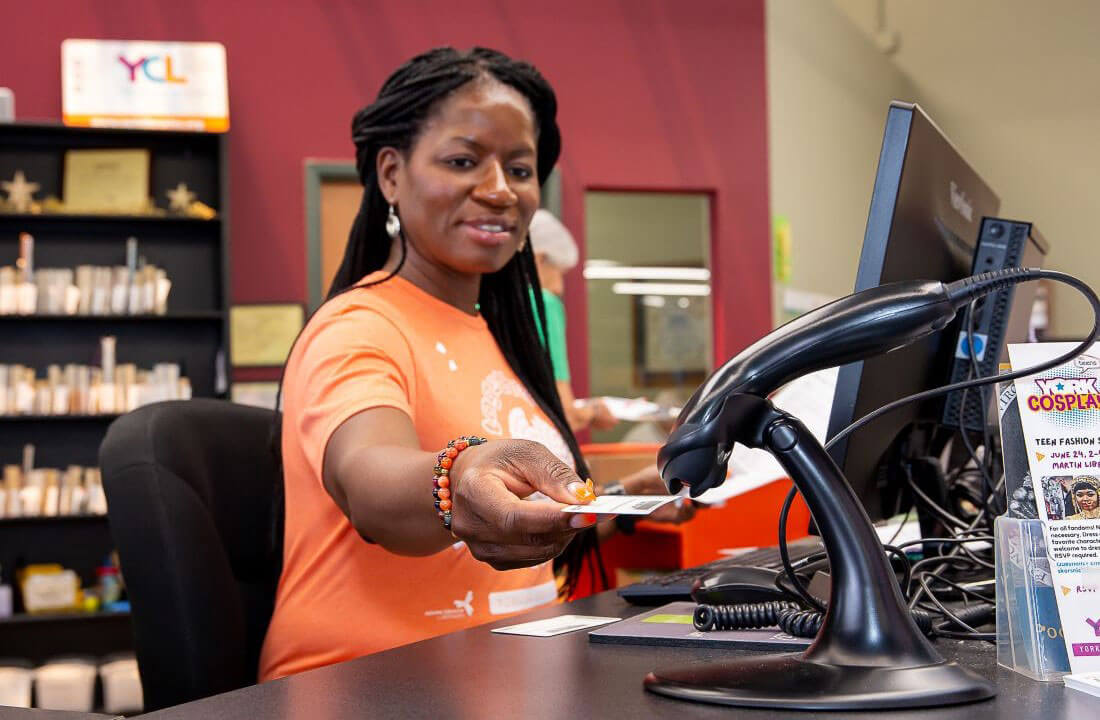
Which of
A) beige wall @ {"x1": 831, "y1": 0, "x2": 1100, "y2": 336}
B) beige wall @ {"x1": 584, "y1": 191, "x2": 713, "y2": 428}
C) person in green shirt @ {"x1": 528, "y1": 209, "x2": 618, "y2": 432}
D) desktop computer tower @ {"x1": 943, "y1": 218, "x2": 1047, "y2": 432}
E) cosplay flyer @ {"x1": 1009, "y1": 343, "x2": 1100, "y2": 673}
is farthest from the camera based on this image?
beige wall @ {"x1": 831, "y1": 0, "x2": 1100, "y2": 336}

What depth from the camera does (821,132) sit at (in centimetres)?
739

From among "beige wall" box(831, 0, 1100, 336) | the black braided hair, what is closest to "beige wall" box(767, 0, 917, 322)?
"beige wall" box(831, 0, 1100, 336)

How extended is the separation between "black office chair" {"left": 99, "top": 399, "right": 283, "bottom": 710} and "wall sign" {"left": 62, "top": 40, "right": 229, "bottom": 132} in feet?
12.3

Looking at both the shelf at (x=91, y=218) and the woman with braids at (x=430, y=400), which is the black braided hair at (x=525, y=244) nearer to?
the woman with braids at (x=430, y=400)

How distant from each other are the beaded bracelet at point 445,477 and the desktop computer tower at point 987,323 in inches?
22.5

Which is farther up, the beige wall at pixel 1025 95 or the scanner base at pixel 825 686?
the beige wall at pixel 1025 95

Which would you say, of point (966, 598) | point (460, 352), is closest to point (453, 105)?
point (460, 352)

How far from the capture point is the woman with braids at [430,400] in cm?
96

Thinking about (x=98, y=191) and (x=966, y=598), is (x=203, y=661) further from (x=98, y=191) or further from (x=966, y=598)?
(x=98, y=191)

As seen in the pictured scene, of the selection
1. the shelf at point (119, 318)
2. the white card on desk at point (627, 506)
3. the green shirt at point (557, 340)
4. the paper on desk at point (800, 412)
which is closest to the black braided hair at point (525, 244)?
the paper on desk at point (800, 412)

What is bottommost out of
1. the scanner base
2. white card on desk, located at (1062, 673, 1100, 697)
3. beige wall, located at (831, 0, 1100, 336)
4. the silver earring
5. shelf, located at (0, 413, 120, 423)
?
white card on desk, located at (1062, 673, 1100, 697)

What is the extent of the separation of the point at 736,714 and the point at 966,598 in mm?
477

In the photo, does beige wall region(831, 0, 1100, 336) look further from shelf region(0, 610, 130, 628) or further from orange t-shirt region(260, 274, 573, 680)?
orange t-shirt region(260, 274, 573, 680)

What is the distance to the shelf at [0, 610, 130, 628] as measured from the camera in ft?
14.4
